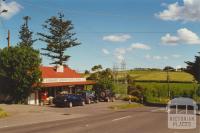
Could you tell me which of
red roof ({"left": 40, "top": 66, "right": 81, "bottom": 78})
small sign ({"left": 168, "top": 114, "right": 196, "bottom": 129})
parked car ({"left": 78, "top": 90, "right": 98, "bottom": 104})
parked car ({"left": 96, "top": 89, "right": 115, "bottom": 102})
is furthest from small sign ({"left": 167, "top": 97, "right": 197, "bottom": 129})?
red roof ({"left": 40, "top": 66, "right": 81, "bottom": 78})

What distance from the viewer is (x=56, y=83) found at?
179ft

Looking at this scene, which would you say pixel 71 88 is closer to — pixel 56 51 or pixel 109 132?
pixel 56 51

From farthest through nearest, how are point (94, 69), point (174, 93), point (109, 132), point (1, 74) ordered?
point (174, 93) < point (94, 69) < point (1, 74) < point (109, 132)

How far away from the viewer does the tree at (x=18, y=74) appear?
153 ft

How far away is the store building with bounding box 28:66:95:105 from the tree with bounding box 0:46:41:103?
2.14m

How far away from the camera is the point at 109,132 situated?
2155cm

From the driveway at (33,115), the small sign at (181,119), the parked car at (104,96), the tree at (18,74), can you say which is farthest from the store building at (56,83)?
the small sign at (181,119)

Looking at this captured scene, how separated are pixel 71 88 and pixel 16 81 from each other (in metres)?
17.4

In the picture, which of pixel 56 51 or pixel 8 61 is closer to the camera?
pixel 8 61

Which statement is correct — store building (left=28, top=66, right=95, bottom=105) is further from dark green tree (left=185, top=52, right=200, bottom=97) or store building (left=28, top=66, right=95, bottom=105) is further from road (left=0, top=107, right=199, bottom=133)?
road (left=0, top=107, right=199, bottom=133)

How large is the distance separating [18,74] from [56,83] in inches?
352

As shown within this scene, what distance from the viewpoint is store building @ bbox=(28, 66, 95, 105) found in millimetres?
50519

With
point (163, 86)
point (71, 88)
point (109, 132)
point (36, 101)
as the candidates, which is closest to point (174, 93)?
point (163, 86)

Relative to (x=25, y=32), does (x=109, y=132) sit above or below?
below
